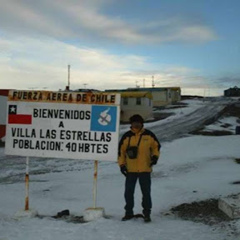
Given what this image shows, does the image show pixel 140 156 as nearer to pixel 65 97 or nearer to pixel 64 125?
pixel 64 125

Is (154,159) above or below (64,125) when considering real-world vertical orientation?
below

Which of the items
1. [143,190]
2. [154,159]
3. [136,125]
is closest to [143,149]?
[154,159]

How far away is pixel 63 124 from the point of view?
655 centimetres

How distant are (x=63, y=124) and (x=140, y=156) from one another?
1457 mm

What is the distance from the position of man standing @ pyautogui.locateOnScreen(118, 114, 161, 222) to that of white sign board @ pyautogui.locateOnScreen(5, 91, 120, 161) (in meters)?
0.29

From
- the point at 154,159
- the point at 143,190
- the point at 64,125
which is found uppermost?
the point at 64,125

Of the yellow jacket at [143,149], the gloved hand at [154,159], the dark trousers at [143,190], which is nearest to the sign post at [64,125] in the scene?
the yellow jacket at [143,149]

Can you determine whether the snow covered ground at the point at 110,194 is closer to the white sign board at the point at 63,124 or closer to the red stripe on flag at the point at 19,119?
the white sign board at the point at 63,124

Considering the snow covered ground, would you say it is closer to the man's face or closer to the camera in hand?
the camera in hand

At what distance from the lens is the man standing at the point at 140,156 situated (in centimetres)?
614

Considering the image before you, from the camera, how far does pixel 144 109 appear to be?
154 feet

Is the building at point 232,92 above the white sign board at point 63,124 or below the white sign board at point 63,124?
above

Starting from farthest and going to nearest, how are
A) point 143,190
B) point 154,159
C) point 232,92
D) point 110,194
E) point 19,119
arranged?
point 232,92 → point 110,194 → point 19,119 → point 143,190 → point 154,159

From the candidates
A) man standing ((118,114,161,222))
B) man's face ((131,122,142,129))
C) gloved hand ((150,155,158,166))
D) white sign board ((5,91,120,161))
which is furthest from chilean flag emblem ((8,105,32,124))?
gloved hand ((150,155,158,166))
